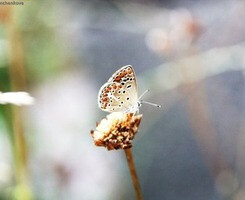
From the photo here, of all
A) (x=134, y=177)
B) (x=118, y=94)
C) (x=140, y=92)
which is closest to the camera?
(x=134, y=177)

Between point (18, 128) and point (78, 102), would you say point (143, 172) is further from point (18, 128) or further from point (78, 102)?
point (18, 128)

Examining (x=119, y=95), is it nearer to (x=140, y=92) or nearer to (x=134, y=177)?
(x=134, y=177)

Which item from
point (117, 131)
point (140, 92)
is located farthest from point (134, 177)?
point (140, 92)

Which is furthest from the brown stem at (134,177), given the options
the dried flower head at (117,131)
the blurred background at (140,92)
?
the blurred background at (140,92)

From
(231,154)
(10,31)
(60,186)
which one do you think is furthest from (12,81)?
(231,154)

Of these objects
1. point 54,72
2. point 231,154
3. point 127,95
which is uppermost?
point 54,72

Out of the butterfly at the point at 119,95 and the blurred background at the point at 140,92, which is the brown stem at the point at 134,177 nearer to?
the butterfly at the point at 119,95
